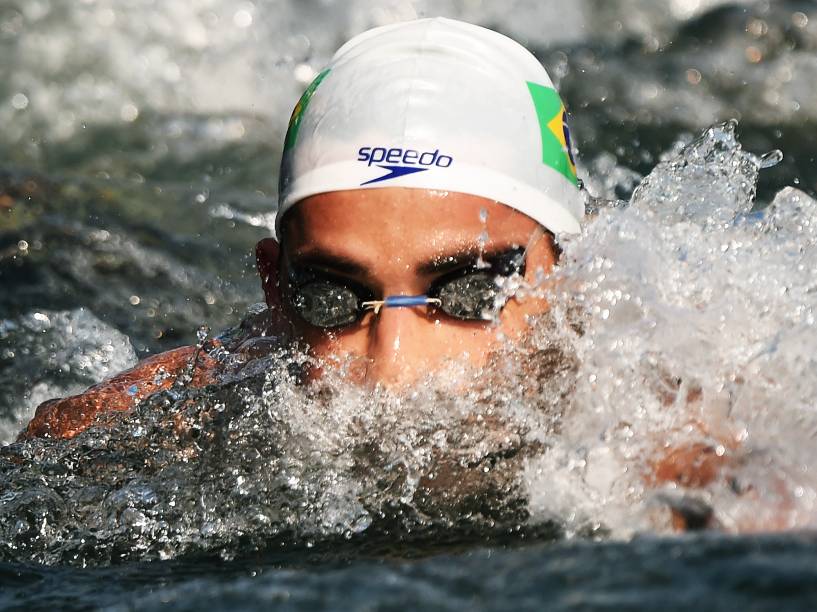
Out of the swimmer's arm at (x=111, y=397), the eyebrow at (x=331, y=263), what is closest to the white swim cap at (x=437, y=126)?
the eyebrow at (x=331, y=263)

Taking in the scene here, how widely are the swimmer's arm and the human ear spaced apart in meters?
0.35

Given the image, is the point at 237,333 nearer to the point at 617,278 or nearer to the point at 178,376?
the point at 178,376

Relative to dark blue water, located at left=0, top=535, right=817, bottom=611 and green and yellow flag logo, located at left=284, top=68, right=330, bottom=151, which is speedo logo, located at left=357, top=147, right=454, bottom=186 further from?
dark blue water, located at left=0, top=535, right=817, bottom=611

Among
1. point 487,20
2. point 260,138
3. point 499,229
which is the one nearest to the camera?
point 499,229

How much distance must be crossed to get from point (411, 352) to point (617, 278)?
2.08 feet

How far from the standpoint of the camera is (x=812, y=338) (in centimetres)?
308

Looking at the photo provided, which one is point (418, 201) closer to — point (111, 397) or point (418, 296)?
point (418, 296)

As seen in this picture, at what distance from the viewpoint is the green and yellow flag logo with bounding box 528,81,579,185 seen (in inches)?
140

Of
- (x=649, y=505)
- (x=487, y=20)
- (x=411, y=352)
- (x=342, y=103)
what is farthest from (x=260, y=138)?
(x=649, y=505)

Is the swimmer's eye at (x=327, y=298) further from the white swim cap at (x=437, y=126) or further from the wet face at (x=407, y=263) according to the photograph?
the white swim cap at (x=437, y=126)

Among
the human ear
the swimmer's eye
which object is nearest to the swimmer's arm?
the human ear

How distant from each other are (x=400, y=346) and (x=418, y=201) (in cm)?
40

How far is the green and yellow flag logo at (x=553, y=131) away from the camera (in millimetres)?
3553

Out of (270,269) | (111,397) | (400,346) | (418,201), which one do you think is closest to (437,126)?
(418,201)
